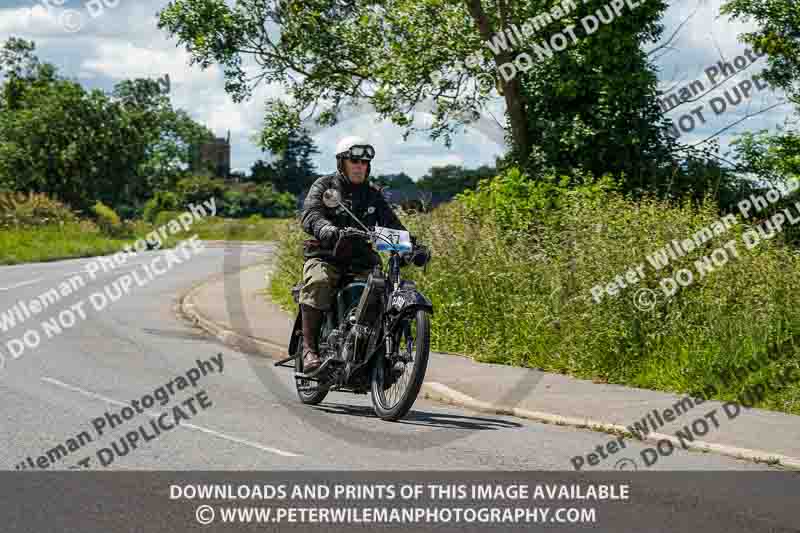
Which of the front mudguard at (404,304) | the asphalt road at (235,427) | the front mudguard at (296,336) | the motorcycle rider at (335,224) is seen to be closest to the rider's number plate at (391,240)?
the front mudguard at (404,304)

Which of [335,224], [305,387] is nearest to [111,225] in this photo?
[305,387]

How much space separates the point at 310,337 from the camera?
9.95m

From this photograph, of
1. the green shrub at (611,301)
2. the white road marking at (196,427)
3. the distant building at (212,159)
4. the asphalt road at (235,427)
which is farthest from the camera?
the distant building at (212,159)

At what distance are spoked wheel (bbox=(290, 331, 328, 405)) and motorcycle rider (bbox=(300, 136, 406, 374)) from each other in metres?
0.24

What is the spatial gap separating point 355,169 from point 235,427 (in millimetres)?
2461

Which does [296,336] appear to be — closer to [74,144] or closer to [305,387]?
[305,387]

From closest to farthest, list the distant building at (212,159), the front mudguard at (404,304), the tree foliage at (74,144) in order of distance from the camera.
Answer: the front mudguard at (404,304), the tree foliage at (74,144), the distant building at (212,159)

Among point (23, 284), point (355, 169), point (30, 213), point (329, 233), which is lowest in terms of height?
point (329, 233)

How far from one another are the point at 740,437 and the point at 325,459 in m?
3.32

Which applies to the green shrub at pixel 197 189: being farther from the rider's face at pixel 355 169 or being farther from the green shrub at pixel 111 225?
the rider's face at pixel 355 169

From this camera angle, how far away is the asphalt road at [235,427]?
7.67 m

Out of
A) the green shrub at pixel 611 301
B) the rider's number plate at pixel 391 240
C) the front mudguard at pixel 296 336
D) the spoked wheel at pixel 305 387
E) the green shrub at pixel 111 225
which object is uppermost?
the green shrub at pixel 111 225

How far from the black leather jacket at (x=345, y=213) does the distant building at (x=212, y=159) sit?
8887 cm

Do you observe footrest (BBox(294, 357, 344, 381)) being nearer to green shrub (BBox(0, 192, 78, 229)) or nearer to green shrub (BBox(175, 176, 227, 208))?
green shrub (BBox(0, 192, 78, 229))
